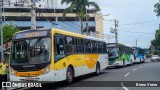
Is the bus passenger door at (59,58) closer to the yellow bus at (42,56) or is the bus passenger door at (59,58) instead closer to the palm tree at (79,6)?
the yellow bus at (42,56)

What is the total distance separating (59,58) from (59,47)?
0.62 m

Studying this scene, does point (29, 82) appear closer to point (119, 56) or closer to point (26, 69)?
point (26, 69)

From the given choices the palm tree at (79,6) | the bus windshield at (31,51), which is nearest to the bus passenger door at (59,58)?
the bus windshield at (31,51)

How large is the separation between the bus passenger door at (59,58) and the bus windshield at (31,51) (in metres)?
0.54

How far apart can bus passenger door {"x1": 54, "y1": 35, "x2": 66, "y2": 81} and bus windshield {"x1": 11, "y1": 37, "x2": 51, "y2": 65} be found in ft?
1.79

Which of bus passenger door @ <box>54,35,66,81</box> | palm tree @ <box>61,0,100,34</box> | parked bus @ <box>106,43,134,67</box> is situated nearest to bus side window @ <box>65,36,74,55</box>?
bus passenger door @ <box>54,35,66,81</box>

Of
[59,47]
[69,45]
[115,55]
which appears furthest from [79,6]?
[59,47]

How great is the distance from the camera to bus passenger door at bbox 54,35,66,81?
16.2 m

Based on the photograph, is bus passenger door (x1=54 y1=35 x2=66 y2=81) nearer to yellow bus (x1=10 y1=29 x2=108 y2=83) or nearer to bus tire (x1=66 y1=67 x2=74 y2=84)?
yellow bus (x1=10 y1=29 x2=108 y2=83)

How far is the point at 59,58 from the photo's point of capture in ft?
54.9

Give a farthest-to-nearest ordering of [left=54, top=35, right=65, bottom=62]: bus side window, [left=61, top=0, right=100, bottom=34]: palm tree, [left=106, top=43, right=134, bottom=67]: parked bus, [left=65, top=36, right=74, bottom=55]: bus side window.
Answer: [left=61, top=0, right=100, bottom=34]: palm tree
[left=106, top=43, right=134, bottom=67]: parked bus
[left=65, top=36, right=74, bottom=55]: bus side window
[left=54, top=35, right=65, bottom=62]: bus side window

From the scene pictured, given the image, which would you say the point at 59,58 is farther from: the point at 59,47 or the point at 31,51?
the point at 31,51

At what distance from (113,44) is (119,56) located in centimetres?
148

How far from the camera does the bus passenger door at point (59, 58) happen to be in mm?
16239
